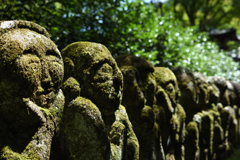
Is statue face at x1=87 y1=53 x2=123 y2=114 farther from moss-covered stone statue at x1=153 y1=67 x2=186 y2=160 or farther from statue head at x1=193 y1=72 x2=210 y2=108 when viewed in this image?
statue head at x1=193 y1=72 x2=210 y2=108

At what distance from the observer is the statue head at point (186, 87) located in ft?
13.9

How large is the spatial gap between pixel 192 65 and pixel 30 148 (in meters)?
5.18

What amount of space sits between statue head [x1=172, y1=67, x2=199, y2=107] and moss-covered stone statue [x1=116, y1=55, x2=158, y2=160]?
1.58 meters

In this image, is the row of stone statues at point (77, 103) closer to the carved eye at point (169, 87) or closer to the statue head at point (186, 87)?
the carved eye at point (169, 87)

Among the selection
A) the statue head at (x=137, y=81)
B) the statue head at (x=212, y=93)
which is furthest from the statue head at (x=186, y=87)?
the statue head at (x=137, y=81)

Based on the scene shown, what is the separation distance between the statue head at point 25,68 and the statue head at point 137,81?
1.10m

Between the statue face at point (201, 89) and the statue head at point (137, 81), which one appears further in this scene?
the statue face at point (201, 89)

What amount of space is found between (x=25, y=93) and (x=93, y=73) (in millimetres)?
747

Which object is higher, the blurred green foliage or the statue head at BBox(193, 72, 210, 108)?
the blurred green foliage

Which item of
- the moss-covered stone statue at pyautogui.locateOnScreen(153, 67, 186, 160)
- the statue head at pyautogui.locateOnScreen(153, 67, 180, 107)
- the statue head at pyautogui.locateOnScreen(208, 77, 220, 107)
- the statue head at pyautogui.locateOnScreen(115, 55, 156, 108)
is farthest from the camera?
the statue head at pyautogui.locateOnScreen(208, 77, 220, 107)

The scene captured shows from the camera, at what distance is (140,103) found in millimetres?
2650

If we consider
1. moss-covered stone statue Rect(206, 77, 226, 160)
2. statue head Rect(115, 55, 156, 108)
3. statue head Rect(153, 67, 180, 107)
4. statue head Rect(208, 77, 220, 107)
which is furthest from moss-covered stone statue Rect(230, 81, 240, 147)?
statue head Rect(115, 55, 156, 108)

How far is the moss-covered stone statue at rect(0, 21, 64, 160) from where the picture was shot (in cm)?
133

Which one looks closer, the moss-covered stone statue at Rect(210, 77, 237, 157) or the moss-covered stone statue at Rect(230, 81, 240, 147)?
the moss-covered stone statue at Rect(210, 77, 237, 157)
